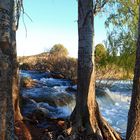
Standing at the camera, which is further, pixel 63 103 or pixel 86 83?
pixel 63 103

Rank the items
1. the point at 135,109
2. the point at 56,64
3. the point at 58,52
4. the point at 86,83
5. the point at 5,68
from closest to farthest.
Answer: the point at 5,68, the point at 135,109, the point at 86,83, the point at 56,64, the point at 58,52

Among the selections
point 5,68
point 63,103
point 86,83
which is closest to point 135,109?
point 86,83

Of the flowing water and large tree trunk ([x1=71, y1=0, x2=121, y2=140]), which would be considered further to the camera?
the flowing water

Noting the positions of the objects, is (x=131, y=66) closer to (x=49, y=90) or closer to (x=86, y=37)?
(x=49, y=90)

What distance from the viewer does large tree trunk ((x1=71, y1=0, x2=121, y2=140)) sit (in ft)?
39.2

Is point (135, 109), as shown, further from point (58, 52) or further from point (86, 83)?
point (58, 52)

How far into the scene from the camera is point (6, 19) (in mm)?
7078

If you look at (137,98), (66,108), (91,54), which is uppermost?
(91,54)

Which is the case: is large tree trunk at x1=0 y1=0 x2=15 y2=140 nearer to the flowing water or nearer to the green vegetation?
the flowing water

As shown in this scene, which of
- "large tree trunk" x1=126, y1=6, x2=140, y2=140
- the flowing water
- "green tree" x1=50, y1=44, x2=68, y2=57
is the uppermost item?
"green tree" x1=50, y1=44, x2=68, y2=57

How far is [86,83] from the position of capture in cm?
1208

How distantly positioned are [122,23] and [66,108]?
7766mm

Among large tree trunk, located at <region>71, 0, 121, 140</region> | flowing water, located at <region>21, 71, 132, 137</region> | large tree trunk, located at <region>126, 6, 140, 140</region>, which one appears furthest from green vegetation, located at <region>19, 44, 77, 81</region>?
large tree trunk, located at <region>126, 6, 140, 140</region>

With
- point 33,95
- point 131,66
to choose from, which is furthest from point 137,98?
point 131,66
